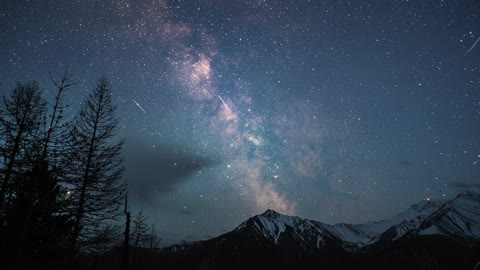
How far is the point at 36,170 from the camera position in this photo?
32.1 feet

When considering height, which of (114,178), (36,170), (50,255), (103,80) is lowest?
(50,255)

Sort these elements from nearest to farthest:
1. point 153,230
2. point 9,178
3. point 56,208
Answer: point 56,208
point 9,178
point 153,230

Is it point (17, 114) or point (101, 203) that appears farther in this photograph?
point (101, 203)

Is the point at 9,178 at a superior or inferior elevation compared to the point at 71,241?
superior

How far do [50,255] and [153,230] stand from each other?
145 ft

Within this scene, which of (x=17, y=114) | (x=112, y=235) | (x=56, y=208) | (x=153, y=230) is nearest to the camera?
(x=56, y=208)

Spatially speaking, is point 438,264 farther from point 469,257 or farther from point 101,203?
point 101,203

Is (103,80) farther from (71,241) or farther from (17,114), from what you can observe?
(71,241)

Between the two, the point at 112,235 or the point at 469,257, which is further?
the point at 469,257

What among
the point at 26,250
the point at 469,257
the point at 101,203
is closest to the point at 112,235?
the point at 101,203

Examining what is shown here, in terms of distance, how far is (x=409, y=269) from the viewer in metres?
183

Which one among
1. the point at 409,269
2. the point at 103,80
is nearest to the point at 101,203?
the point at 103,80

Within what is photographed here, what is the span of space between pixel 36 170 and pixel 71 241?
5.12 meters

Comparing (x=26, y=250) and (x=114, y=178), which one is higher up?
(x=114, y=178)
